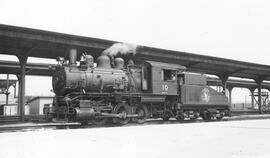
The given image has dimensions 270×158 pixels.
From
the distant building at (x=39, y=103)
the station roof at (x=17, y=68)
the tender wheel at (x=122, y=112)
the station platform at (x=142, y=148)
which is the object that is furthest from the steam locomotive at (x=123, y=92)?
the distant building at (x=39, y=103)

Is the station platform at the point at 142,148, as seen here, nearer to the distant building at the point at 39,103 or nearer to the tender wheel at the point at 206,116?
the tender wheel at the point at 206,116

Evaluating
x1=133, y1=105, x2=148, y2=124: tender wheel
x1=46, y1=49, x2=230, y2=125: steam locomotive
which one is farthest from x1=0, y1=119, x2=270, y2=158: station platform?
x1=133, y1=105, x2=148, y2=124: tender wheel

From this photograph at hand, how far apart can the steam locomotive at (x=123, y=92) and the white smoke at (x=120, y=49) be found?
1589mm

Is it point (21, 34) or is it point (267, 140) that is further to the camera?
point (21, 34)

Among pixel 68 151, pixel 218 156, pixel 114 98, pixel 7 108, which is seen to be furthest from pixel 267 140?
pixel 7 108

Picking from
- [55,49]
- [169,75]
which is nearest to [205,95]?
[169,75]

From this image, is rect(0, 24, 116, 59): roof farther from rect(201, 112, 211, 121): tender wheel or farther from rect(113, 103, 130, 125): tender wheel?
rect(201, 112, 211, 121): tender wheel

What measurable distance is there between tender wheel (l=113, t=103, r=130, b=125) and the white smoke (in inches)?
141

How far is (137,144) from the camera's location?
299 inches

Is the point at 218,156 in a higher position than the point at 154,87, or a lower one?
lower

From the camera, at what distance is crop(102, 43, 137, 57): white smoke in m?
17.7

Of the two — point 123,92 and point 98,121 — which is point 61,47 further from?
point 98,121

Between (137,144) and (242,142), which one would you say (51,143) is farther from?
(242,142)

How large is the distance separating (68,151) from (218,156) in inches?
118
